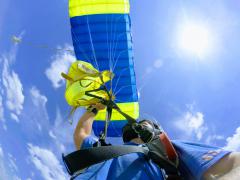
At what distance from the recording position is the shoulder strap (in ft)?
8.94

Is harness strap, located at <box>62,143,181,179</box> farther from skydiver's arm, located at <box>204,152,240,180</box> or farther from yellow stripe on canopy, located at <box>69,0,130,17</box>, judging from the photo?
yellow stripe on canopy, located at <box>69,0,130,17</box>

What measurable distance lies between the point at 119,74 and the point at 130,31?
104cm

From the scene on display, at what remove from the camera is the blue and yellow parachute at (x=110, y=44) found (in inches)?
318

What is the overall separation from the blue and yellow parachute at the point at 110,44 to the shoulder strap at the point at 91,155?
4.95 meters

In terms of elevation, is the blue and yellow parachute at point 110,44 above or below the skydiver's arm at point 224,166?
above

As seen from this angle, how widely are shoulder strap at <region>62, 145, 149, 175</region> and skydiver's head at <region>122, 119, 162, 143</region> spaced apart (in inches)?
25.0

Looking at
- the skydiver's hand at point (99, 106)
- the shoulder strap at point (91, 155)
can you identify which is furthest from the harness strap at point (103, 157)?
the skydiver's hand at point (99, 106)

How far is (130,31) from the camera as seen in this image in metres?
8.26

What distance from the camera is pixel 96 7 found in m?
8.50

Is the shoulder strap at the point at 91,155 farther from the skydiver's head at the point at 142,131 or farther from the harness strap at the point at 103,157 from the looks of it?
the skydiver's head at the point at 142,131

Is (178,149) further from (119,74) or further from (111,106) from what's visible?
(119,74)

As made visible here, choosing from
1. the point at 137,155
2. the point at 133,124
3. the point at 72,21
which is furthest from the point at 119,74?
the point at 137,155

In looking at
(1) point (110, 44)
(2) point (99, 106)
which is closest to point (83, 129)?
(2) point (99, 106)

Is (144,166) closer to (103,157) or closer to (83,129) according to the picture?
(103,157)
